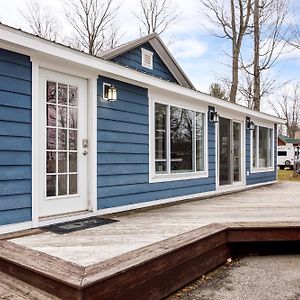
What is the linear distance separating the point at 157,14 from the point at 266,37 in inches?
219

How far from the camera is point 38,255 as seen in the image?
273 cm

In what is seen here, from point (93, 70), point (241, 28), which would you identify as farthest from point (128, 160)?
point (241, 28)

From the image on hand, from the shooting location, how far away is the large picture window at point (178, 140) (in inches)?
229

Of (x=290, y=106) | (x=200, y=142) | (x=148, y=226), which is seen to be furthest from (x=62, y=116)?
(x=290, y=106)

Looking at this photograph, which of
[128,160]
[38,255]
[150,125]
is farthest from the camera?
[150,125]

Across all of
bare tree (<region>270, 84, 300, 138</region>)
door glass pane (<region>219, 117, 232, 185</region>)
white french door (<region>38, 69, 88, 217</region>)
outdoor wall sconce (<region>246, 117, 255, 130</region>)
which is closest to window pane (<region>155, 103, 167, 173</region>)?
white french door (<region>38, 69, 88, 217</region>)

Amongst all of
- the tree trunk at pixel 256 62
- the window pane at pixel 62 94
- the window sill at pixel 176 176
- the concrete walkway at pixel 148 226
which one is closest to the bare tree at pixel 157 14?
the tree trunk at pixel 256 62

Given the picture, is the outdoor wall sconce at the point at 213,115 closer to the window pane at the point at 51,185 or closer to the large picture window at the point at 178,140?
the large picture window at the point at 178,140

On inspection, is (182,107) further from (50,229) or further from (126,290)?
(126,290)

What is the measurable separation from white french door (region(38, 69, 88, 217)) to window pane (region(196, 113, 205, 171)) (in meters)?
2.83

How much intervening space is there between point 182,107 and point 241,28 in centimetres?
1007

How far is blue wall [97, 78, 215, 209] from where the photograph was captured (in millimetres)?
4703

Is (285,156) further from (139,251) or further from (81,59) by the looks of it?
(139,251)

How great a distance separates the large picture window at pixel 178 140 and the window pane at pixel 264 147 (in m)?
3.16
